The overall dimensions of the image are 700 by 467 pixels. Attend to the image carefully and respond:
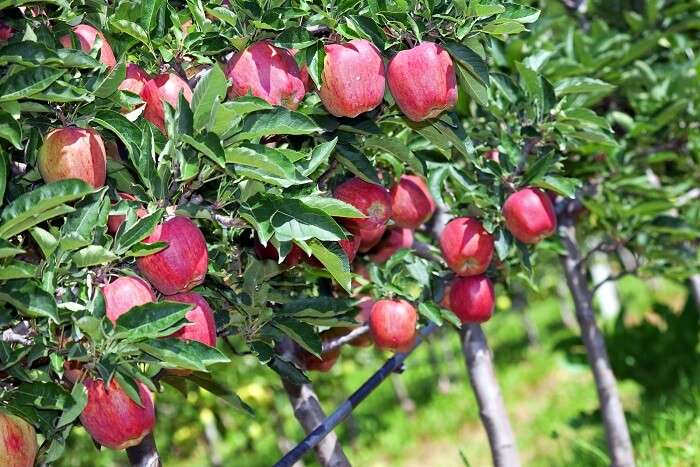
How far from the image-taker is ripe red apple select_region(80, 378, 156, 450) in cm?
125

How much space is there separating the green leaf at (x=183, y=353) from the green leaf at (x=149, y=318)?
24 millimetres

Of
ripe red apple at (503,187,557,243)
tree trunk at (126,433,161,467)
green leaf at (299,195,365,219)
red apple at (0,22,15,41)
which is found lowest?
tree trunk at (126,433,161,467)

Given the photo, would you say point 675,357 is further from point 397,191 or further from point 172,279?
point 172,279

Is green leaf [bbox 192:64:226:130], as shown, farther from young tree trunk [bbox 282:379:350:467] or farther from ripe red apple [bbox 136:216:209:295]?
young tree trunk [bbox 282:379:350:467]

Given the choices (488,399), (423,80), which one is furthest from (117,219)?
(488,399)

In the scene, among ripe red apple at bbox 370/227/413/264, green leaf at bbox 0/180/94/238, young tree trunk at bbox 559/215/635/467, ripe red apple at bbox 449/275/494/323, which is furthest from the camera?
young tree trunk at bbox 559/215/635/467

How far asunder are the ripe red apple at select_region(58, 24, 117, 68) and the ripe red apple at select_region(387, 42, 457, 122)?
0.48 metres

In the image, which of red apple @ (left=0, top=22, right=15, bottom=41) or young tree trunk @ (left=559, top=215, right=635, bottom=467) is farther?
young tree trunk @ (left=559, top=215, right=635, bottom=467)

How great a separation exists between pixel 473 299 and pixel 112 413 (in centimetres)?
98

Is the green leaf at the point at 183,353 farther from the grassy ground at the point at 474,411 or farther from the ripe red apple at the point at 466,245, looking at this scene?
the grassy ground at the point at 474,411

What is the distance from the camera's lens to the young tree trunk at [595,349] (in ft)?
9.27

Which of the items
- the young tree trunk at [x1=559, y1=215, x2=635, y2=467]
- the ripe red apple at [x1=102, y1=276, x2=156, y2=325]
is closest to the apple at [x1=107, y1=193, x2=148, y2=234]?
the ripe red apple at [x1=102, y1=276, x2=156, y2=325]

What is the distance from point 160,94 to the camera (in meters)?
1.38

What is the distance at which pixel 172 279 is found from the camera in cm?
129
